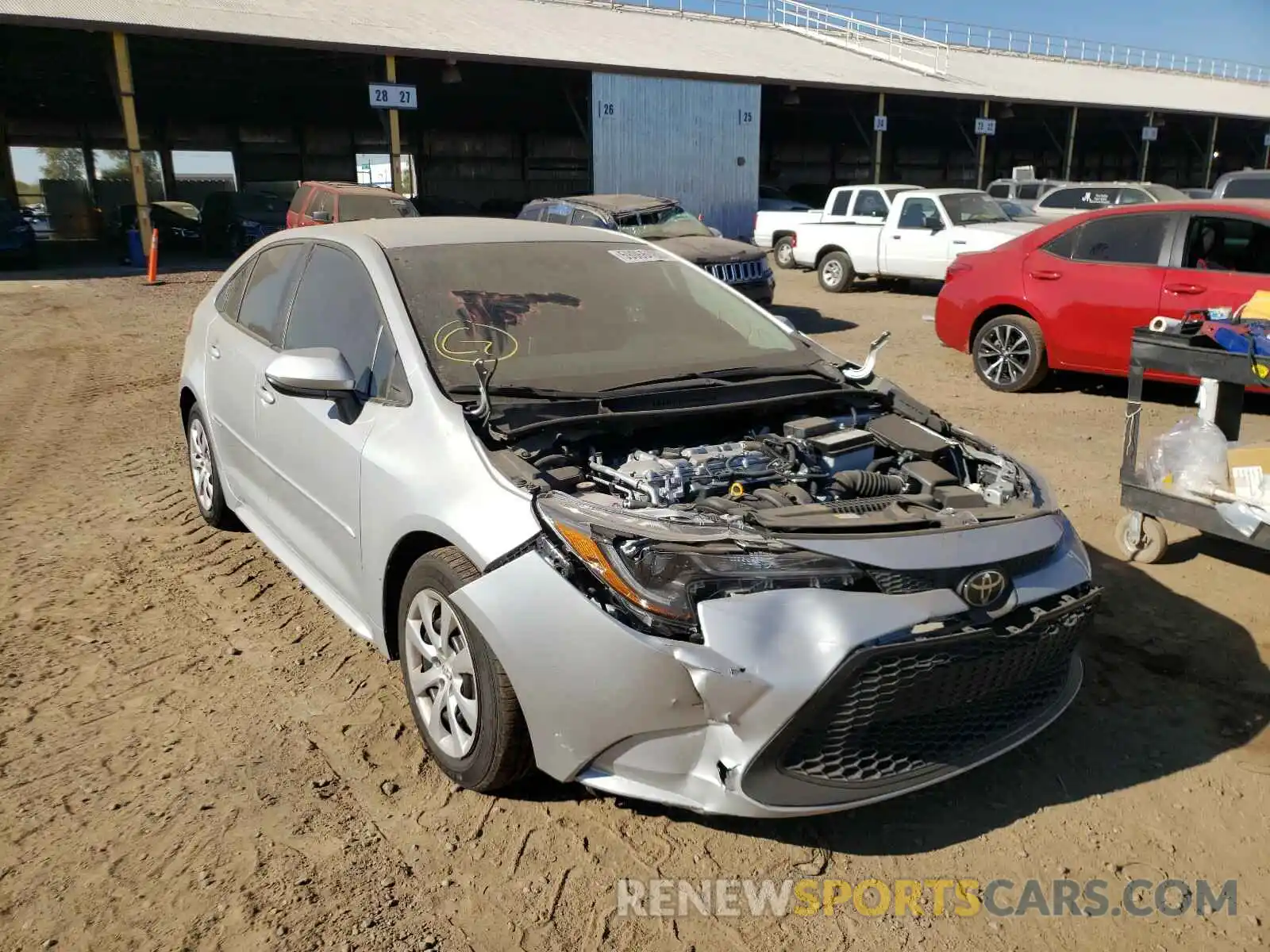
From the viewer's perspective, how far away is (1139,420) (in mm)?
4699

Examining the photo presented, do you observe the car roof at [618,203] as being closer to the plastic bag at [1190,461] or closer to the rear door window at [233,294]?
the rear door window at [233,294]

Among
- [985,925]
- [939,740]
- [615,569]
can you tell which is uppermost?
[615,569]

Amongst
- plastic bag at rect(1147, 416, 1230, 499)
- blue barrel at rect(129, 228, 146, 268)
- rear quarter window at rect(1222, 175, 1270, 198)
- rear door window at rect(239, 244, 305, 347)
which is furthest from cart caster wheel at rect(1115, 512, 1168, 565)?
blue barrel at rect(129, 228, 146, 268)

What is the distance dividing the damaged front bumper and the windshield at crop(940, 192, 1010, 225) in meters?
12.9

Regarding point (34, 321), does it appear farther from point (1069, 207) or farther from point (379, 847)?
point (1069, 207)

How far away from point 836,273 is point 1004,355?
824 cm

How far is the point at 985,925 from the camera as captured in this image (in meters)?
2.55

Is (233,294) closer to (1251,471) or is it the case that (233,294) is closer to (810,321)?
(1251,471)

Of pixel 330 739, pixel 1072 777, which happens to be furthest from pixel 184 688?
pixel 1072 777

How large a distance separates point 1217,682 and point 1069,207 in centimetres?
1701

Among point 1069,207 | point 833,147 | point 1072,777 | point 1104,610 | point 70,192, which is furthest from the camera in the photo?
point 833,147

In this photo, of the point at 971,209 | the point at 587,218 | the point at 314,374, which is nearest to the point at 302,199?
the point at 587,218

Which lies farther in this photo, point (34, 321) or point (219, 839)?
point (34, 321)

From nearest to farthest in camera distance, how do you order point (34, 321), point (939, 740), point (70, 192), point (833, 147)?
point (939, 740) → point (34, 321) → point (70, 192) → point (833, 147)
